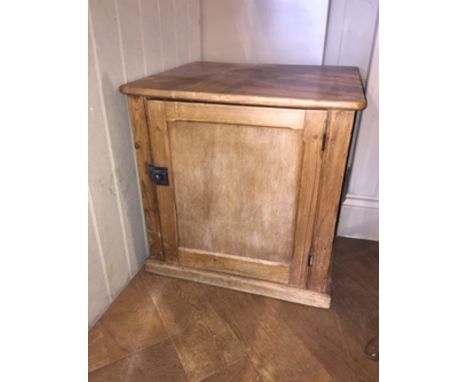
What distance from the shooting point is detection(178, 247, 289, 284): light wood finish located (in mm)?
1116

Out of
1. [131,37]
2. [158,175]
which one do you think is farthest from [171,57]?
[158,175]

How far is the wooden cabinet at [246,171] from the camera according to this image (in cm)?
90

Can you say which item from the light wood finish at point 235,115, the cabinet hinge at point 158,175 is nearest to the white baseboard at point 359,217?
the light wood finish at point 235,115

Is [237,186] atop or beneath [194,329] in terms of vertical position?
atop

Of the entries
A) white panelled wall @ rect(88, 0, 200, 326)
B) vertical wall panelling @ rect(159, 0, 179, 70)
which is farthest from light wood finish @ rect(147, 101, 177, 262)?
vertical wall panelling @ rect(159, 0, 179, 70)

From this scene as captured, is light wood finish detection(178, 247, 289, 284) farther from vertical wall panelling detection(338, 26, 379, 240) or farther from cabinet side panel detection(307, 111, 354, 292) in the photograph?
vertical wall panelling detection(338, 26, 379, 240)

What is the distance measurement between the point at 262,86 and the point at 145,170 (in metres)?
0.46

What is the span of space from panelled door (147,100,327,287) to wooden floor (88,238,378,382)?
0.38ft

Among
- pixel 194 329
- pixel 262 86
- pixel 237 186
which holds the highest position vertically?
pixel 262 86

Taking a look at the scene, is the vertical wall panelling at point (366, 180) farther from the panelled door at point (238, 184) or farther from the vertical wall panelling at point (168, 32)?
the vertical wall panelling at point (168, 32)

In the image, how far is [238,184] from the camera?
1028mm

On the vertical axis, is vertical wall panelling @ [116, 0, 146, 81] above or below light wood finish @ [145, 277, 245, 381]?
above

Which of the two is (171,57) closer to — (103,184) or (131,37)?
(131,37)

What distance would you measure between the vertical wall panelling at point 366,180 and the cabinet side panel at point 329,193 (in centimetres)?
51
